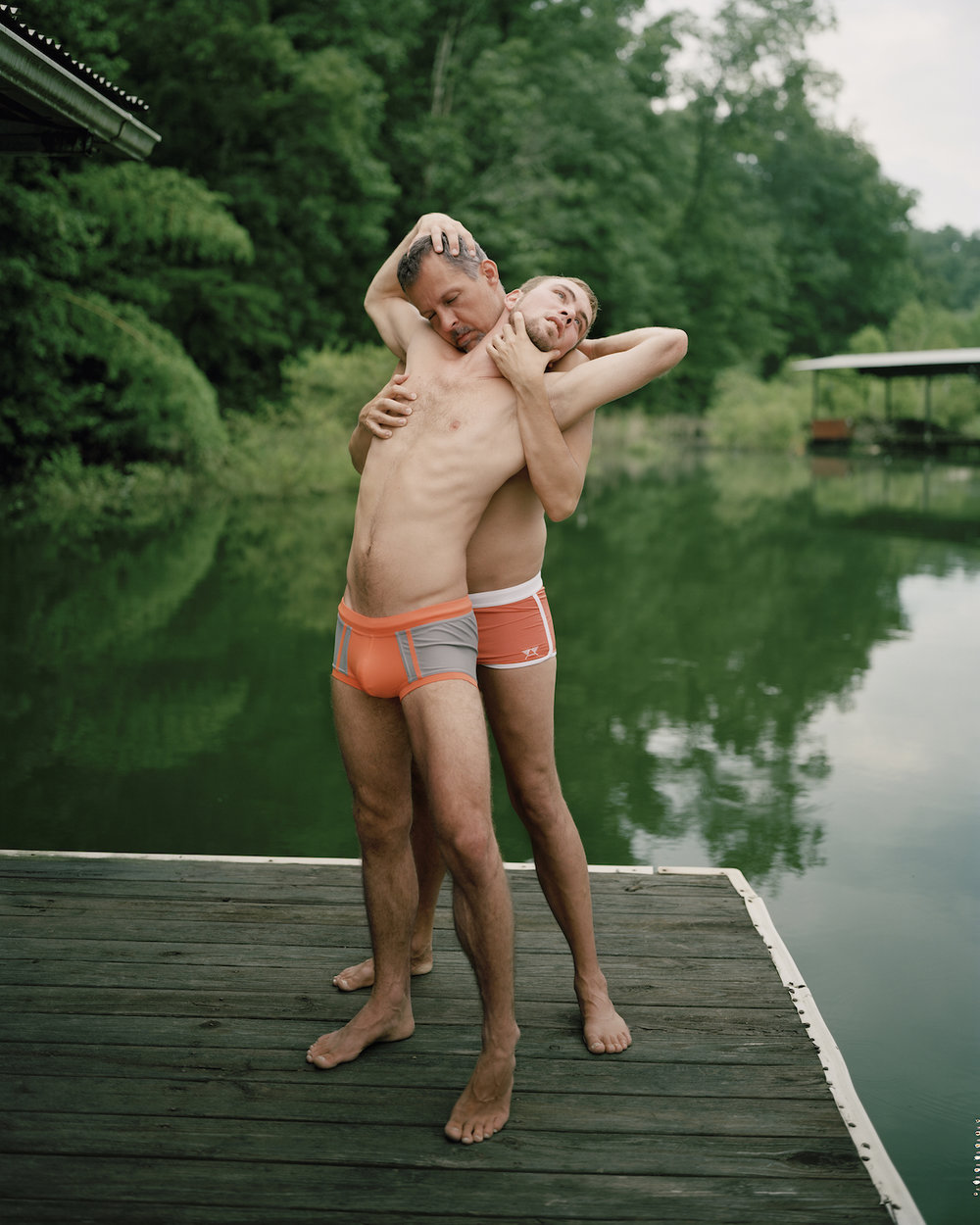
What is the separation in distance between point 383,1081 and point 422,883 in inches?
25.2

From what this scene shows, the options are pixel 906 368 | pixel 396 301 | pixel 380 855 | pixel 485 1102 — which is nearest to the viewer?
pixel 485 1102

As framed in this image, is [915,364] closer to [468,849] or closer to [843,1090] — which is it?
[843,1090]

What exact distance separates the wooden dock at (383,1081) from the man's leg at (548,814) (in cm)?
9

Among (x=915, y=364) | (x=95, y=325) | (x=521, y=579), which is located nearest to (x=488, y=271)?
(x=521, y=579)

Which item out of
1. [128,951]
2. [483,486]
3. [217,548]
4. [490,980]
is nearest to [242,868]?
[128,951]

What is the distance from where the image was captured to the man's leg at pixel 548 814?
2.69 meters

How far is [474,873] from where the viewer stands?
235 cm

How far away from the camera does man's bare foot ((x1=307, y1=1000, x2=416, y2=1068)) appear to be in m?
2.58

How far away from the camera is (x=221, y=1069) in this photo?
254 centimetres

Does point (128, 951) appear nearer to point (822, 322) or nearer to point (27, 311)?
point (27, 311)

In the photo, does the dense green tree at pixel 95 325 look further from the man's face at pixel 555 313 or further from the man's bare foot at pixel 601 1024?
the man's bare foot at pixel 601 1024

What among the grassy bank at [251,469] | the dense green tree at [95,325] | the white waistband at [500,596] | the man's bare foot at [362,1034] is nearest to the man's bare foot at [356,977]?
the man's bare foot at [362,1034]

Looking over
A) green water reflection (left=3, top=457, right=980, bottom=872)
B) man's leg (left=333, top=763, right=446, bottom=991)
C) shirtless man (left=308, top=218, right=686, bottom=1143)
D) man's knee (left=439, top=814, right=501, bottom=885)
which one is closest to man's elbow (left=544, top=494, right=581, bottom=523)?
shirtless man (left=308, top=218, right=686, bottom=1143)

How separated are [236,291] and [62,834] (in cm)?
2100
